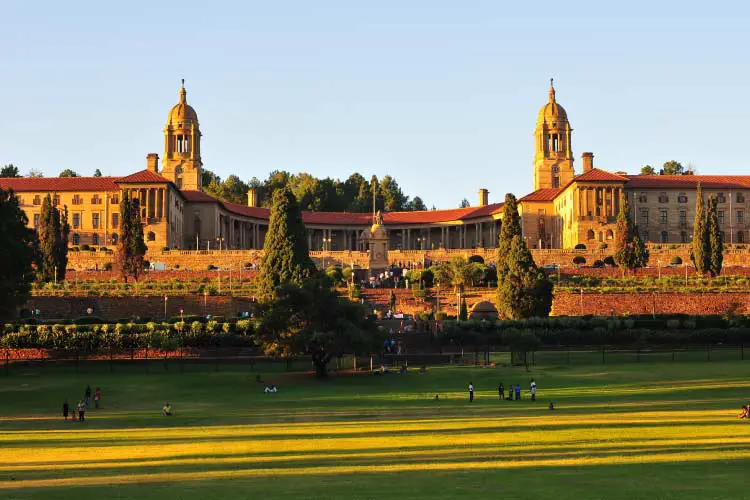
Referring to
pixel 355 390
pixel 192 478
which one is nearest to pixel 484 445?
pixel 192 478

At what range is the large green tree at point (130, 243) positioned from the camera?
89250mm

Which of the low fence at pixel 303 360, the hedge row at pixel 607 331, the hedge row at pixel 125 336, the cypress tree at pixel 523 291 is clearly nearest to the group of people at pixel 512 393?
the low fence at pixel 303 360

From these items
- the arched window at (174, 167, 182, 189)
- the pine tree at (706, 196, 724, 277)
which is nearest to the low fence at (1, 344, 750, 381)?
the pine tree at (706, 196, 724, 277)

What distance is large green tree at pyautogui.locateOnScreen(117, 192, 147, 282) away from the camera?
293 ft

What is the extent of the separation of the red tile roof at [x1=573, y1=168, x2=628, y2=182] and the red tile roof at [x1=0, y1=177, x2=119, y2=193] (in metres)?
54.5

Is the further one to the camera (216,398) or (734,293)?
(734,293)

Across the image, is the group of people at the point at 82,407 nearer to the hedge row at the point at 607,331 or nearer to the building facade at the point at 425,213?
the hedge row at the point at 607,331

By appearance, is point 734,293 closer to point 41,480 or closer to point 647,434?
point 647,434

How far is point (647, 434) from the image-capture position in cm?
3328

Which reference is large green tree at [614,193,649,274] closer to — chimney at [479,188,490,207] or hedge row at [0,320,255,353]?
hedge row at [0,320,255,353]

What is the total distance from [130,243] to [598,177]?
58856 mm

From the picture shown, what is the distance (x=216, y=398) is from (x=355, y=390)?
629cm

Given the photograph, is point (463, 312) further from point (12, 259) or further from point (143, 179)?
point (143, 179)

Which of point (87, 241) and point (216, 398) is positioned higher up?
point (87, 241)
